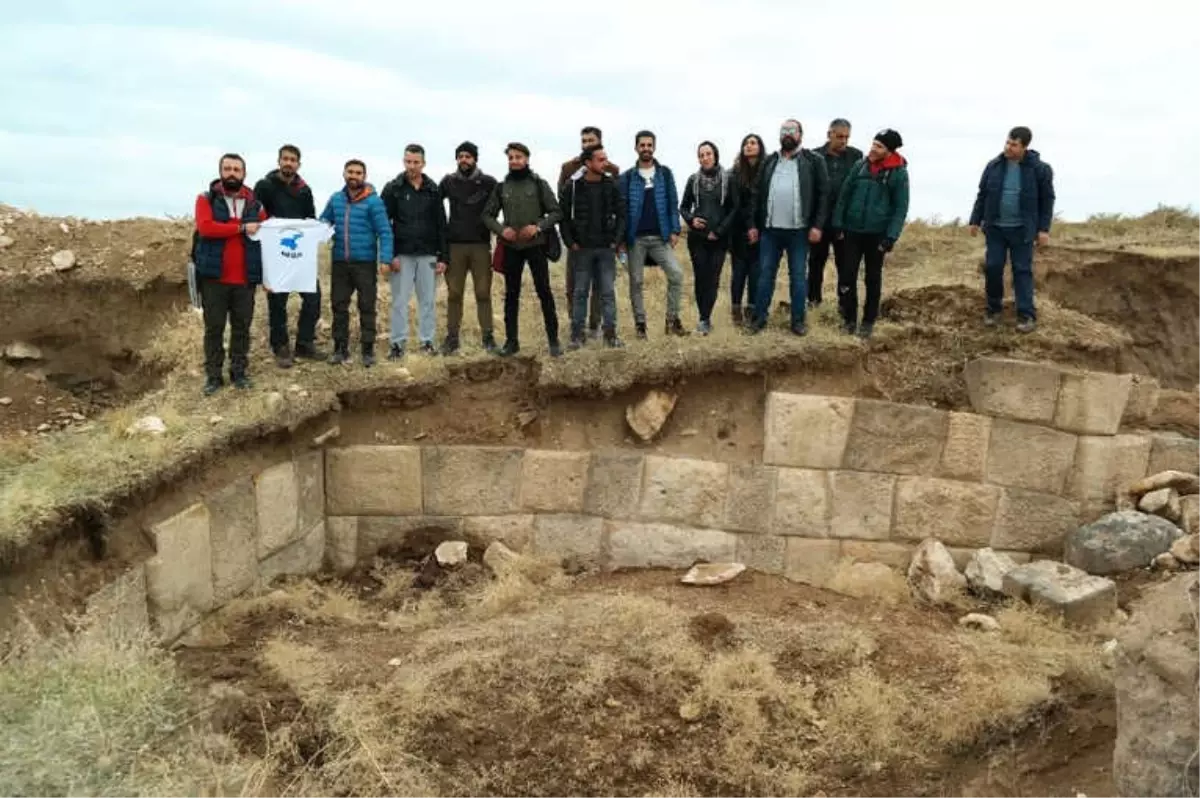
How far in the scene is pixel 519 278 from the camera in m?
8.22

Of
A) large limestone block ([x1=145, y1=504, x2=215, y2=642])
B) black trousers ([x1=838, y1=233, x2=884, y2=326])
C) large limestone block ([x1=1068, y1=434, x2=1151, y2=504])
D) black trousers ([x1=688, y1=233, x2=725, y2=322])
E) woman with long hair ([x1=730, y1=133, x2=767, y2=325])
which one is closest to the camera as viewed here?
large limestone block ([x1=145, y1=504, x2=215, y2=642])

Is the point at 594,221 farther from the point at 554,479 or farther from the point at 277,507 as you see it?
the point at 277,507

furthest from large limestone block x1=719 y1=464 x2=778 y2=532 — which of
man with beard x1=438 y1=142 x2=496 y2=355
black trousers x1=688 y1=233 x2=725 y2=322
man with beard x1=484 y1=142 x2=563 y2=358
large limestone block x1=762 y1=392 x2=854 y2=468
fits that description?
man with beard x1=438 y1=142 x2=496 y2=355

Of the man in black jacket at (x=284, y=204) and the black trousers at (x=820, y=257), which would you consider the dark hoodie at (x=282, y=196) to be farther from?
the black trousers at (x=820, y=257)

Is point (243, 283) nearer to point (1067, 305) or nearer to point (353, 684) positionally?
point (353, 684)

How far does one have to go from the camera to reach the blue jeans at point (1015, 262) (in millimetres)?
8062

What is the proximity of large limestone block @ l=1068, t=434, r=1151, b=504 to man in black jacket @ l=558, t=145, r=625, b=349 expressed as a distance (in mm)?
3838

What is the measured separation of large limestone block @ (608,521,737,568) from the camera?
7.79 metres

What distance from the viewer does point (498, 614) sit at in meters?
6.90

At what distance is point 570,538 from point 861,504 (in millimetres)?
2329

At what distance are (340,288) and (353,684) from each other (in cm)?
357

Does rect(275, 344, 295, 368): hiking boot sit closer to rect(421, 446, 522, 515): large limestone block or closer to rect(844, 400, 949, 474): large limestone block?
rect(421, 446, 522, 515): large limestone block

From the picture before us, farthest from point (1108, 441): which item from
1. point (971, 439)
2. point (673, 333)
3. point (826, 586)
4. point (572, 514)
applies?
point (572, 514)

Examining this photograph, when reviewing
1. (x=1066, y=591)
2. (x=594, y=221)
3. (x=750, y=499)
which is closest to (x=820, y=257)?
(x=594, y=221)
